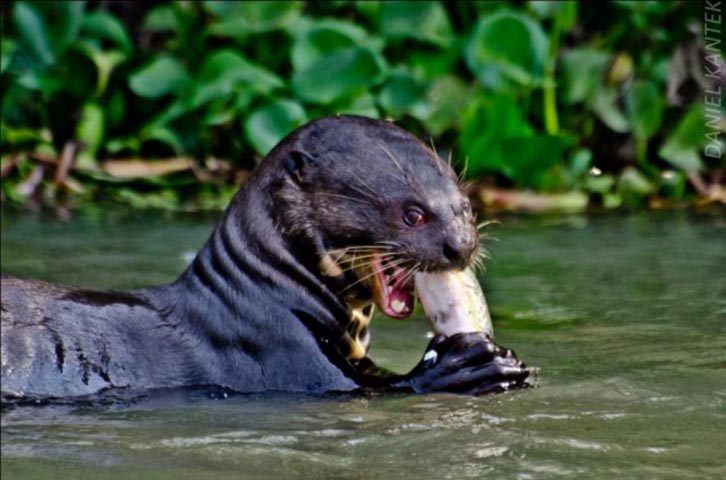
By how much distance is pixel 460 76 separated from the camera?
868cm

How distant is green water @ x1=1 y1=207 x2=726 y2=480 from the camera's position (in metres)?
4.05

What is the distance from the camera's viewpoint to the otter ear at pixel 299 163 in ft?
16.1

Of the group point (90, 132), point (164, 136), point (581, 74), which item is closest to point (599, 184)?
point (581, 74)

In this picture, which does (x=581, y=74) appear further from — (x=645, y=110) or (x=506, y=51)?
(x=506, y=51)

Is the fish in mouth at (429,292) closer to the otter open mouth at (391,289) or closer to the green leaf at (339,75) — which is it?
the otter open mouth at (391,289)

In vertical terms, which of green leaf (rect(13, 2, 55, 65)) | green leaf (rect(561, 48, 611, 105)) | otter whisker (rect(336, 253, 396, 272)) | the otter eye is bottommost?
otter whisker (rect(336, 253, 396, 272))

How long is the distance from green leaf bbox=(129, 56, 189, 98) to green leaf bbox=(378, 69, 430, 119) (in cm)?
96

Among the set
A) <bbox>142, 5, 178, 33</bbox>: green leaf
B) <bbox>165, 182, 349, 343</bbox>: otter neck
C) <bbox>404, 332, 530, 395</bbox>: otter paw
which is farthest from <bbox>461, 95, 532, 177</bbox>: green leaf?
<bbox>404, 332, 530, 395</bbox>: otter paw

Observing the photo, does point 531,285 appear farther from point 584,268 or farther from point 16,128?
point 16,128

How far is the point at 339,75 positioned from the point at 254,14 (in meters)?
0.61

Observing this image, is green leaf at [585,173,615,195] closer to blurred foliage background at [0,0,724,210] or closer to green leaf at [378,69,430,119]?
blurred foliage background at [0,0,724,210]

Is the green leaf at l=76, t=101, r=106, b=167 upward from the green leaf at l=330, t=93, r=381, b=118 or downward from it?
downward

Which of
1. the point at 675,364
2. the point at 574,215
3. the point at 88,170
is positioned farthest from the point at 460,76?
the point at 675,364

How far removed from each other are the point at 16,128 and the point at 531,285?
326 centimetres
